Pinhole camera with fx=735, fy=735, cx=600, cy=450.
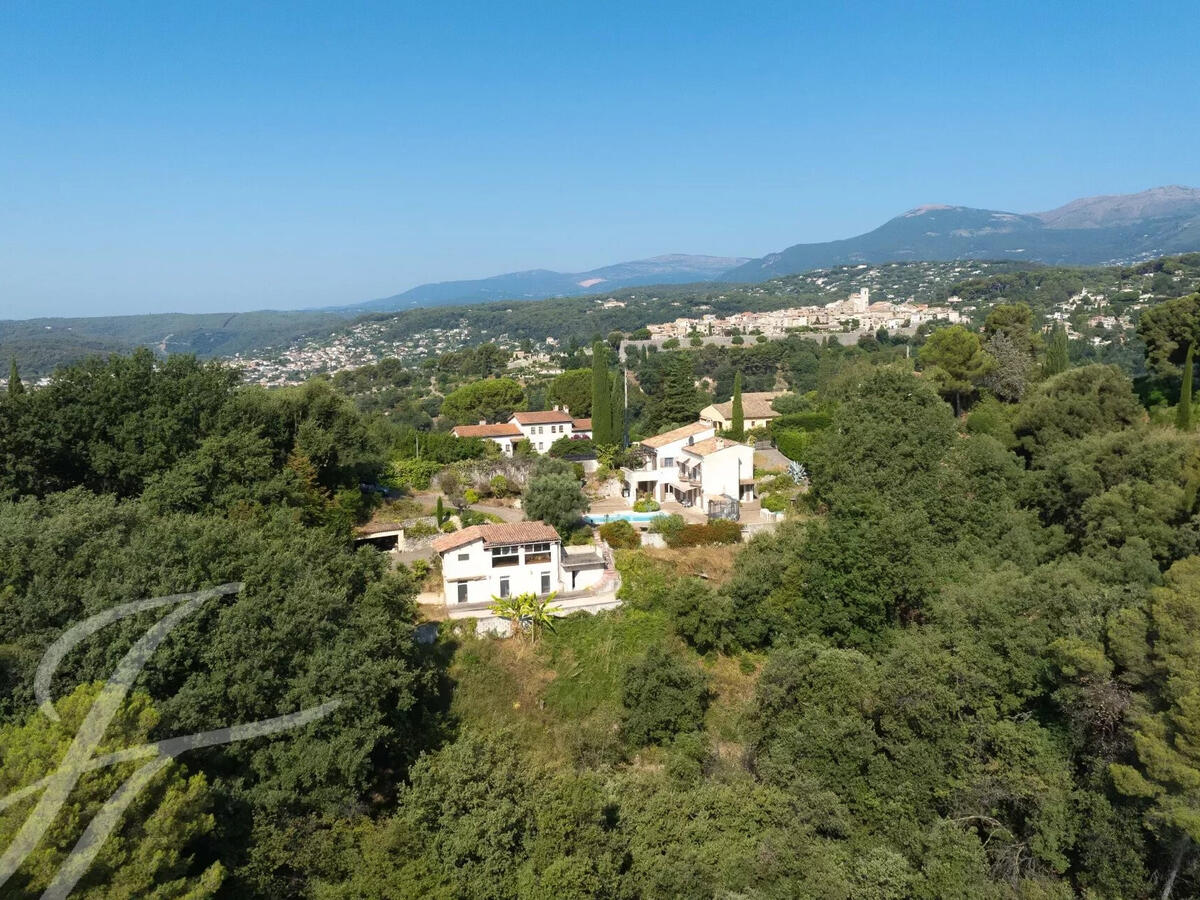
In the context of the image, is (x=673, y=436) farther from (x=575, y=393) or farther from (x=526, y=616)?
(x=575, y=393)

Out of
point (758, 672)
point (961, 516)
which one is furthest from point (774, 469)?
point (758, 672)

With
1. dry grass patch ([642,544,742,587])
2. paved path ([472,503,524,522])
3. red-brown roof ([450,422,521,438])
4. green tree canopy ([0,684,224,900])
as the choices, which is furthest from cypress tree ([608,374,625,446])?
green tree canopy ([0,684,224,900])

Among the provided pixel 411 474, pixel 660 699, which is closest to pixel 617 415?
pixel 411 474

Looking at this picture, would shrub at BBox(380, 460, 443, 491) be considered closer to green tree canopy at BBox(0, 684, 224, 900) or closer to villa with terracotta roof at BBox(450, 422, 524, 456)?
villa with terracotta roof at BBox(450, 422, 524, 456)

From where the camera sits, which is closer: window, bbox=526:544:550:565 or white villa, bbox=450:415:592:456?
window, bbox=526:544:550:565

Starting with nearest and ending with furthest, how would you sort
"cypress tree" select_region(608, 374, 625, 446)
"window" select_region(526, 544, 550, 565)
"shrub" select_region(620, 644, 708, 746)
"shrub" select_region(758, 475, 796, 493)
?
1. "shrub" select_region(620, 644, 708, 746)
2. "window" select_region(526, 544, 550, 565)
3. "shrub" select_region(758, 475, 796, 493)
4. "cypress tree" select_region(608, 374, 625, 446)

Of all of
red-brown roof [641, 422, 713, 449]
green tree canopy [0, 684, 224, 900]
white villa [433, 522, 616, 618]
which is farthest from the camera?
red-brown roof [641, 422, 713, 449]

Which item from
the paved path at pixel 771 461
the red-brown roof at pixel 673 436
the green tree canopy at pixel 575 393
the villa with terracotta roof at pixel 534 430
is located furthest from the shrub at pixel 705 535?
the green tree canopy at pixel 575 393
